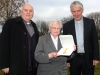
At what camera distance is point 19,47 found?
421 centimetres

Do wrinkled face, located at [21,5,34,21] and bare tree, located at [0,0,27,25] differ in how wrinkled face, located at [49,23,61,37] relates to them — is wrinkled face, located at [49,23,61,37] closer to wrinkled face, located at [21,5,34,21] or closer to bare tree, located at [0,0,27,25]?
wrinkled face, located at [21,5,34,21]

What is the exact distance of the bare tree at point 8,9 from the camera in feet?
64.6

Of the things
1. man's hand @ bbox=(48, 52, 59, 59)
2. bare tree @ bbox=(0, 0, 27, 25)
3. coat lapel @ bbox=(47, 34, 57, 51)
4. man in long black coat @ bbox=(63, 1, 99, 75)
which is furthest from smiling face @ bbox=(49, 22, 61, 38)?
bare tree @ bbox=(0, 0, 27, 25)

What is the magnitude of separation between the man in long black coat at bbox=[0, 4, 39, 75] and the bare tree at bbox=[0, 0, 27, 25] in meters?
16.0

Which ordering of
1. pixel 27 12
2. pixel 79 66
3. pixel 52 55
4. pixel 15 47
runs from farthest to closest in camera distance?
pixel 79 66, pixel 27 12, pixel 15 47, pixel 52 55

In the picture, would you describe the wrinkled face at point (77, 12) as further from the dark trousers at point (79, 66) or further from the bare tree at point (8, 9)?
the bare tree at point (8, 9)

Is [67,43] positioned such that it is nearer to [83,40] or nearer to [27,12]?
[83,40]

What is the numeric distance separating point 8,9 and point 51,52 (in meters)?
17.8

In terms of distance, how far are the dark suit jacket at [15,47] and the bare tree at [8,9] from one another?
15990 millimetres

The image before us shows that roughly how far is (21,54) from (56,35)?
0.94m

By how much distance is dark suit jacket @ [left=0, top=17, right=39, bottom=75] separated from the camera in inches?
164

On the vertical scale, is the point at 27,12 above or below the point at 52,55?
above

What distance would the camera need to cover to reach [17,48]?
166 inches

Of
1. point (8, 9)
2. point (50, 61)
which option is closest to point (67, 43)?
point (50, 61)
